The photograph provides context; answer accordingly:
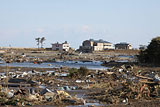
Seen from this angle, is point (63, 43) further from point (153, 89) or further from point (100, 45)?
point (153, 89)

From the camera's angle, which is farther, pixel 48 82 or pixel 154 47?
pixel 154 47

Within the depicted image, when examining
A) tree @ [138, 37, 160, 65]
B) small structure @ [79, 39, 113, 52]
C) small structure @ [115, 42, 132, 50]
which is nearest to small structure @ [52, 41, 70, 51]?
small structure @ [79, 39, 113, 52]

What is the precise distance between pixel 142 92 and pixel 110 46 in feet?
398

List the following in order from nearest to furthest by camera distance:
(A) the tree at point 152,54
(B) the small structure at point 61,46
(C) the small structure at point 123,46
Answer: (A) the tree at point 152,54
(B) the small structure at point 61,46
(C) the small structure at point 123,46

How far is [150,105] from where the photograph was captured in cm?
1528

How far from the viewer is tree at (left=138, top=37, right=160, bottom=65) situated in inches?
1861

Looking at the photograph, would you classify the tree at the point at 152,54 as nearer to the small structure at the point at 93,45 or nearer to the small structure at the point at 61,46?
the small structure at the point at 93,45

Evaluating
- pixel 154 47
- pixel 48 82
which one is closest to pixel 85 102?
pixel 48 82

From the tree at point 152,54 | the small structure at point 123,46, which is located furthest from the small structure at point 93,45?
the tree at point 152,54

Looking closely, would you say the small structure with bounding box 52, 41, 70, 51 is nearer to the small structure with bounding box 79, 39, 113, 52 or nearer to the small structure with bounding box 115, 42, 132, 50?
the small structure with bounding box 79, 39, 113, 52

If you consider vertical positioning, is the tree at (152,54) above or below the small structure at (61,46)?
below

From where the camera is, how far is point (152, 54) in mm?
48156

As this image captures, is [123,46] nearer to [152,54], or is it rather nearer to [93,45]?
[93,45]

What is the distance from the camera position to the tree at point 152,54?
47281 mm
